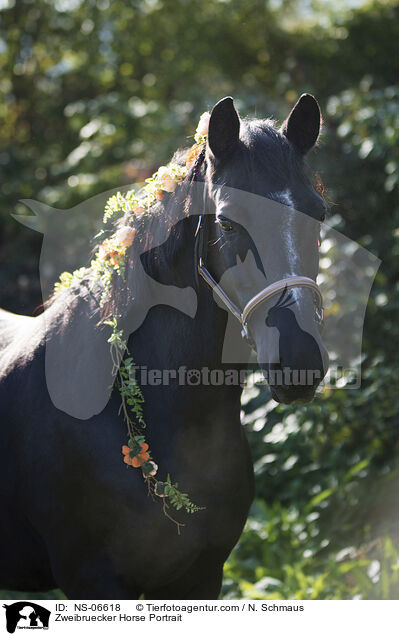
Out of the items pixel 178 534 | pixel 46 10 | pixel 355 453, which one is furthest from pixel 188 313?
pixel 46 10

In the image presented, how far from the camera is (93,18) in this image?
9586 mm

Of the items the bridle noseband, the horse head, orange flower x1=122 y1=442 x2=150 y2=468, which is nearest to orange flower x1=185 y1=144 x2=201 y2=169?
the horse head

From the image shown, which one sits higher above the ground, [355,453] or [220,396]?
[220,396]

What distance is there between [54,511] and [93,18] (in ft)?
29.7

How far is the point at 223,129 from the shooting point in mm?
2084

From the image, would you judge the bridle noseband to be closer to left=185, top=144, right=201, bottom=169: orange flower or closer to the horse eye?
the horse eye

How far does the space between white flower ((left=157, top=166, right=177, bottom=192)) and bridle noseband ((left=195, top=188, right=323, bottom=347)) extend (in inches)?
10.4

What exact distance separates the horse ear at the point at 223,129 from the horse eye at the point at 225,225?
0.25 meters

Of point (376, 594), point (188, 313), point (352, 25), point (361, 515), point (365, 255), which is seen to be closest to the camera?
point (188, 313)

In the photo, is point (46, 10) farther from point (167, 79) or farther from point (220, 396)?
point (220, 396)

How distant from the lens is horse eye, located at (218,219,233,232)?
2002 millimetres

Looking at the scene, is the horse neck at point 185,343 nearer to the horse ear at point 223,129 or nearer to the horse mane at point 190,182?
the horse mane at point 190,182

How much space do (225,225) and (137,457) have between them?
90 cm
